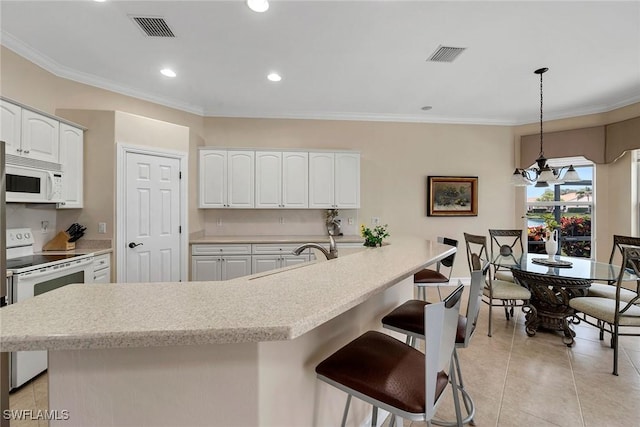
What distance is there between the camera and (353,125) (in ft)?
16.6

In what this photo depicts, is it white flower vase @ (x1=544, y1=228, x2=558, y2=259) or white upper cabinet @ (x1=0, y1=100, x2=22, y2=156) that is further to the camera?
white flower vase @ (x1=544, y1=228, x2=558, y2=259)

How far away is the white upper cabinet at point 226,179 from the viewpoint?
4504 millimetres

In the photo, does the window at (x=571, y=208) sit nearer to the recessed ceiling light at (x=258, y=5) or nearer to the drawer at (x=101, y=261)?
the recessed ceiling light at (x=258, y=5)

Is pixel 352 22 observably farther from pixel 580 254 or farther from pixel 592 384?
pixel 580 254

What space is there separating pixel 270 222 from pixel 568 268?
3834 millimetres

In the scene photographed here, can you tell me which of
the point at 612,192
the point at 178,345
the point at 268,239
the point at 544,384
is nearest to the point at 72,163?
the point at 268,239

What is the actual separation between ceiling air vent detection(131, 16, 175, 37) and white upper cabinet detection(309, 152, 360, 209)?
2.40 metres

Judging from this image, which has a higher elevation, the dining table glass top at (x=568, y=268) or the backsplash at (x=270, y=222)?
the backsplash at (x=270, y=222)

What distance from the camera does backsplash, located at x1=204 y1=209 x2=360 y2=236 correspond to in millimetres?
4840

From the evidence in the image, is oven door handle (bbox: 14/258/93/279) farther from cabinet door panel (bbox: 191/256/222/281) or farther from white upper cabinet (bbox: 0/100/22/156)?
cabinet door panel (bbox: 191/256/222/281)

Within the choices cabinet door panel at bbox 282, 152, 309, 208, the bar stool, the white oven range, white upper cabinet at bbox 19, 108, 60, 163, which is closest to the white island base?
the bar stool

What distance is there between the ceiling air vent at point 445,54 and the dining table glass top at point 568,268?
7.36 ft

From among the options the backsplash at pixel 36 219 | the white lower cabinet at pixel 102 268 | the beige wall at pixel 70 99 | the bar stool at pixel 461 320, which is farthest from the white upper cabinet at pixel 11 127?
the bar stool at pixel 461 320

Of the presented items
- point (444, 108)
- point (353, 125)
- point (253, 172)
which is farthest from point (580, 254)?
point (253, 172)
